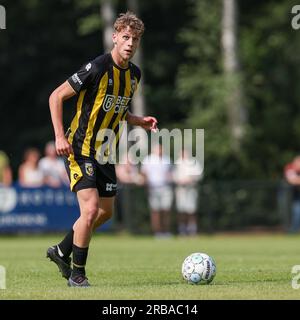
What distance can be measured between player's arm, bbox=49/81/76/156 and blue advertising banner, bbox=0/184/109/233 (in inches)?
532

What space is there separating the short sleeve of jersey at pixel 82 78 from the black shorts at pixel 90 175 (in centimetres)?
66

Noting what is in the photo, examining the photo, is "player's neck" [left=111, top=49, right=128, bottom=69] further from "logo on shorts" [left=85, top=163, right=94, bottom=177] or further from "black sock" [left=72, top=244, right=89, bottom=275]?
"black sock" [left=72, top=244, right=89, bottom=275]

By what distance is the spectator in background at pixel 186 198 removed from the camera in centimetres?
2272

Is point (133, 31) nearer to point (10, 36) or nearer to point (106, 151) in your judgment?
point (106, 151)

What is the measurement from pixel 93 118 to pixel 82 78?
409 millimetres

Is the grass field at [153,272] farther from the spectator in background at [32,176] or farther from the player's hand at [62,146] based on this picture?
the spectator in background at [32,176]

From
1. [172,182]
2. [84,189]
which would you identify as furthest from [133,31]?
[172,182]

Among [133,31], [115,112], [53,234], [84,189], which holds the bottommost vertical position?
[53,234]

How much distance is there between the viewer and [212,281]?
9.77 metres

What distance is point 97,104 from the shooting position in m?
9.39

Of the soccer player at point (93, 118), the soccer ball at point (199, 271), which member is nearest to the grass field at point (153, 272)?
the soccer ball at point (199, 271)

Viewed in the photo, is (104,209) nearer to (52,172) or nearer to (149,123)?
(149,123)
